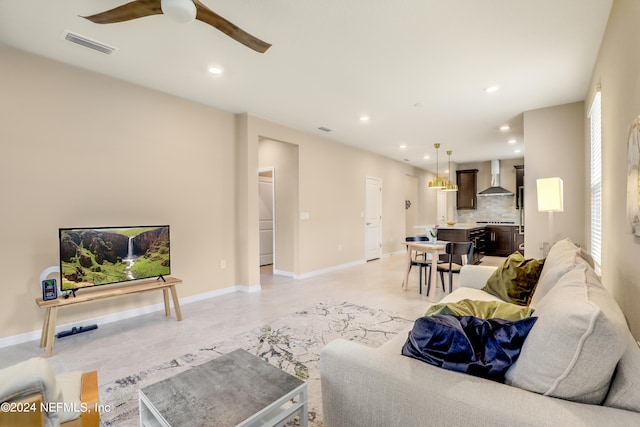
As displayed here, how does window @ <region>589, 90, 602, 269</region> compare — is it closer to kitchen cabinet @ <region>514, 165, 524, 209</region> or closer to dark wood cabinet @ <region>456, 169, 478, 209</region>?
kitchen cabinet @ <region>514, 165, 524, 209</region>

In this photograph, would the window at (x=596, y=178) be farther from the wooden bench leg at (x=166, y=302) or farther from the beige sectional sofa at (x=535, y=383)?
the wooden bench leg at (x=166, y=302)

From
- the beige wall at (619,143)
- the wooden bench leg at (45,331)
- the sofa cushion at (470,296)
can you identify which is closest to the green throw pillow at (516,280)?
the sofa cushion at (470,296)

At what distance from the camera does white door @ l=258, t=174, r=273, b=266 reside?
7.07 metres

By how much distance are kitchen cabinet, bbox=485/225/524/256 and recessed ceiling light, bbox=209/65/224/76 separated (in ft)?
26.1

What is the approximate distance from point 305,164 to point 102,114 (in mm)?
3240

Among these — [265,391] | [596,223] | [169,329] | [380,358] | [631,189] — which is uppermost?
[631,189]

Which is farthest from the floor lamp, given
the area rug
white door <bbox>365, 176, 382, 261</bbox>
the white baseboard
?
white door <bbox>365, 176, 382, 261</bbox>

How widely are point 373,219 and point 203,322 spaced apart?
5.29 meters

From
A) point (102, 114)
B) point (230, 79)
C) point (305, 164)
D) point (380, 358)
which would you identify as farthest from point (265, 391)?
point (305, 164)

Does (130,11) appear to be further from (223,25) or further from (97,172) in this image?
(97,172)

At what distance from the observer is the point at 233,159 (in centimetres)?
476

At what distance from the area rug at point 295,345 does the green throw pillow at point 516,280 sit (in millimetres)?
1054

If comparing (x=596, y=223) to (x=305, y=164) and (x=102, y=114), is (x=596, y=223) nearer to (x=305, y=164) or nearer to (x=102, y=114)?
(x=305, y=164)

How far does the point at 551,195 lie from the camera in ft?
11.6
